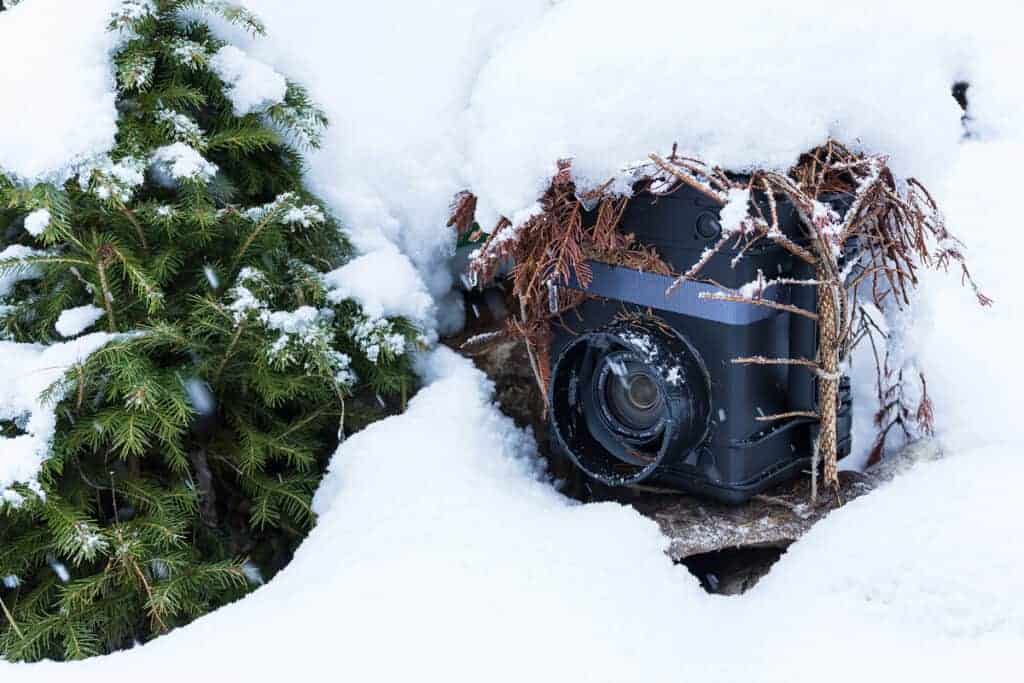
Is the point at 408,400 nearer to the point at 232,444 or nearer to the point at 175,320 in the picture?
the point at 232,444

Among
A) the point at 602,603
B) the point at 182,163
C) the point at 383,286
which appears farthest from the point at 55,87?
the point at 602,603

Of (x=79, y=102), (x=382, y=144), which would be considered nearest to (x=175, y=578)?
(x=79, y=102)

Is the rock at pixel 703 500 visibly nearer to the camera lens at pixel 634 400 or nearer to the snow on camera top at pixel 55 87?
the camera lens at pixel 634 400

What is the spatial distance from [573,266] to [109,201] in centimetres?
101

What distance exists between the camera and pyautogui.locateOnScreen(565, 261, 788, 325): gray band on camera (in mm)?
1814

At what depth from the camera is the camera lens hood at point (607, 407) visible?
1.87 metres

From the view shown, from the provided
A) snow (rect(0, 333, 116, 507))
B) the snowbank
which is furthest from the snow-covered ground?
snow (rect(0, 333, 116, 507))

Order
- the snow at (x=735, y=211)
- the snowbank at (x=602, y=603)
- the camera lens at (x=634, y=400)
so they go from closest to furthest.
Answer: the snowbank at (x=602, y=603), the snow at (x=735, y=211), the camera lens at (x=634, y=400)

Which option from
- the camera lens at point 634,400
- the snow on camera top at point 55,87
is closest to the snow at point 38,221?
the snow on camera top at point 55,87

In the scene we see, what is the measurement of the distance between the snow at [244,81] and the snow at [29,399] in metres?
Result: 0.66

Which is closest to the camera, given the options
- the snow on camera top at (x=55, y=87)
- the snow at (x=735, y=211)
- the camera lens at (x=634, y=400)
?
the snow at (x=735, y=211)

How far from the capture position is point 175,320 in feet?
6.73

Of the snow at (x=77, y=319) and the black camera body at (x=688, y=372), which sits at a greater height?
the black camera body at (x=688, y=372)

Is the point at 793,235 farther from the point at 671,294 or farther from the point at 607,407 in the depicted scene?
the point at 607,407
